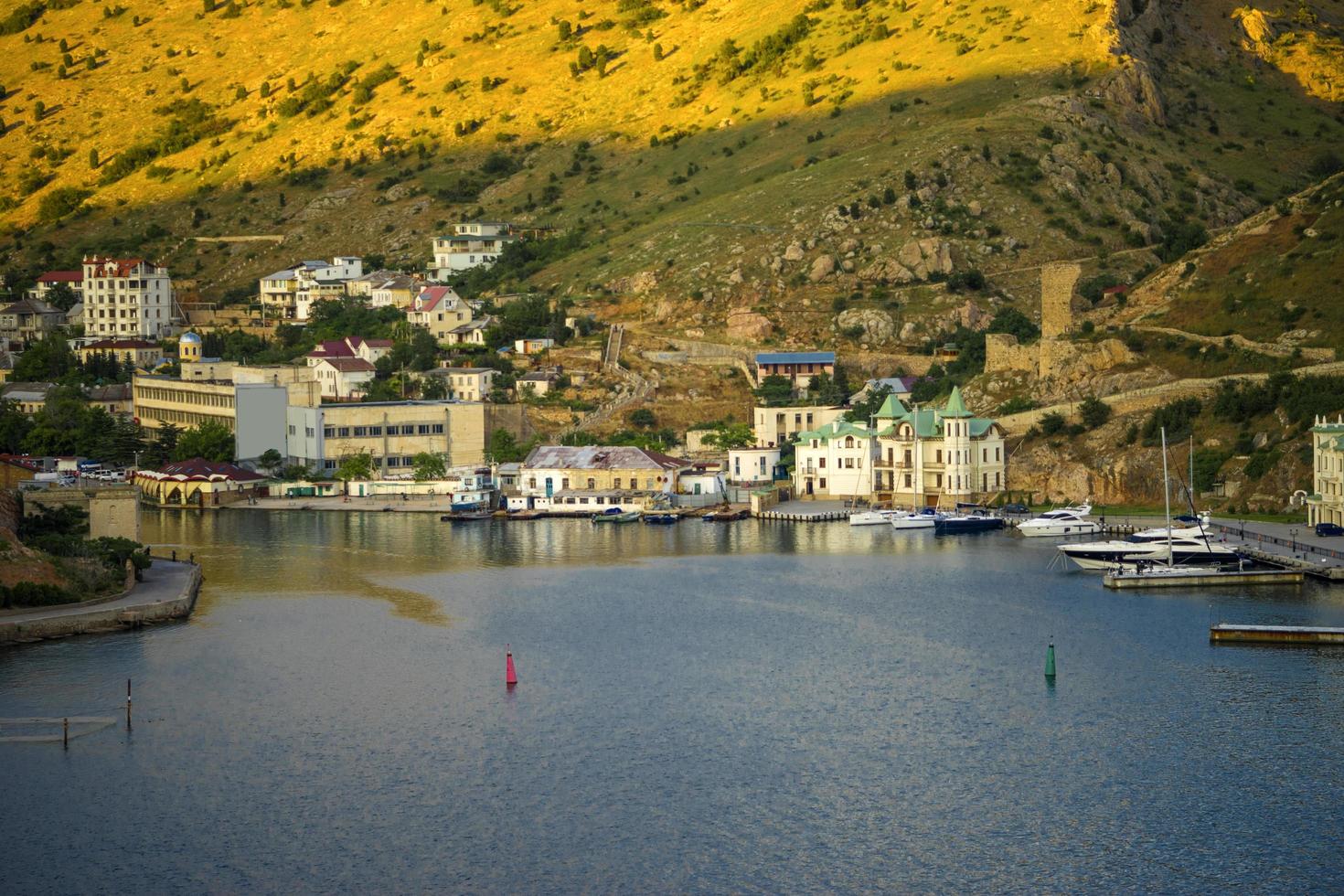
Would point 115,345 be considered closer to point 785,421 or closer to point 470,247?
point 470,247

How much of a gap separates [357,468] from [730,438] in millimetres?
19425

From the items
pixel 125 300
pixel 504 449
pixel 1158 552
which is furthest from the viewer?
pixel 125 300

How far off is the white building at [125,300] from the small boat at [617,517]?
55.3m

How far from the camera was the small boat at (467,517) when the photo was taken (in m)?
97.0

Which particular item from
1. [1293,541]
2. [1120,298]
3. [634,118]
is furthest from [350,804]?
[634,118]

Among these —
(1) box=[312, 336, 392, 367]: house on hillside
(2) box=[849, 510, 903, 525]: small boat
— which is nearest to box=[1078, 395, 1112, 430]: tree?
(2) box=[849, 510, 903, 525]: small boat

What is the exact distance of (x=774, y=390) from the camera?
370ft

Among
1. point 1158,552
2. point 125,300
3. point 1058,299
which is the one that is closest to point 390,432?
point 1058,299

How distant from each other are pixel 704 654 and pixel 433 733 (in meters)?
11.5

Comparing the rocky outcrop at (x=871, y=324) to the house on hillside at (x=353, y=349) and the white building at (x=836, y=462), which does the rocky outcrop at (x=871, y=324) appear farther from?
the house on hillside at (x=353, y=349)

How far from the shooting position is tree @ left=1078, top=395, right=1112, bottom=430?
9375 centimetres

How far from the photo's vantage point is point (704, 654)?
195ft

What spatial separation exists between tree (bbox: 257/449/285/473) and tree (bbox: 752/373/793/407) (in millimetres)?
26281

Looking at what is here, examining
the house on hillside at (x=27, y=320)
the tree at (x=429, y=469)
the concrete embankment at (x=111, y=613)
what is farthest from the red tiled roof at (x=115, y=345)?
the concrete embankment at (x=111, y=613)
